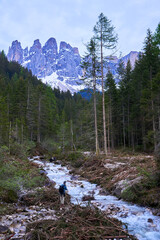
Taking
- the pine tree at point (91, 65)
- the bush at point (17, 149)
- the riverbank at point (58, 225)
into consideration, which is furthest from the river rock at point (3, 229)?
the bush at point (17, 149)

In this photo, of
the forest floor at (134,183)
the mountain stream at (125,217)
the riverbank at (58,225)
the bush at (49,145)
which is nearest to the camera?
the riverbank at (58,225)

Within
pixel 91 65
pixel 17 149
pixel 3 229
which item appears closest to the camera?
pixel 3 229

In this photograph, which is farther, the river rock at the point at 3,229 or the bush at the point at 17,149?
the bush at the point at 17,149

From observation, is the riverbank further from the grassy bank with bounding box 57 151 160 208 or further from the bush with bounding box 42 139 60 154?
the bush with bounding box 42 139 60 154

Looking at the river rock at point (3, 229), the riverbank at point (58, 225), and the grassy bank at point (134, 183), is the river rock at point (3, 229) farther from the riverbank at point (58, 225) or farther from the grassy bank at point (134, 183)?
the grassy bank at point (134, 183)

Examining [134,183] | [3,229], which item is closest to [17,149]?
[134,183]

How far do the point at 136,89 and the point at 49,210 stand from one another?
31626mm

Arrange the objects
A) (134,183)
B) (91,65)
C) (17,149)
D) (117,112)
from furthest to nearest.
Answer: (117,112), (17,149), (91,65), (134,183)

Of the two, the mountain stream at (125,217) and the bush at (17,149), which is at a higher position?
the bush at (17,149)

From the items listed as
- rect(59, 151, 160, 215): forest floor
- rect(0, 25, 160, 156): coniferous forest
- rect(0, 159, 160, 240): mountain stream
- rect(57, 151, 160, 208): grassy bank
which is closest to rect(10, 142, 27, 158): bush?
rect(0, 25, 160, 156): coniferous forest

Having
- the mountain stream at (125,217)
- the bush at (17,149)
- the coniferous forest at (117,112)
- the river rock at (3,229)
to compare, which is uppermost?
the coniferous forest at (117,112)

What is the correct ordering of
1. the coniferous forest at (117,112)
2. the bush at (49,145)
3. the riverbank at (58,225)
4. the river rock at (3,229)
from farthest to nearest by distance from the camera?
the bush at (49,145) → the coniferous forest at (117,112) → the river rock at (3,229) → the riverbank at (58,225)

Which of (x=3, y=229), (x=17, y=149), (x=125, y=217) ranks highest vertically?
(x=17, y=149)

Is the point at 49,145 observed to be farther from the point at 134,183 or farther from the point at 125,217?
the point at 125,217
